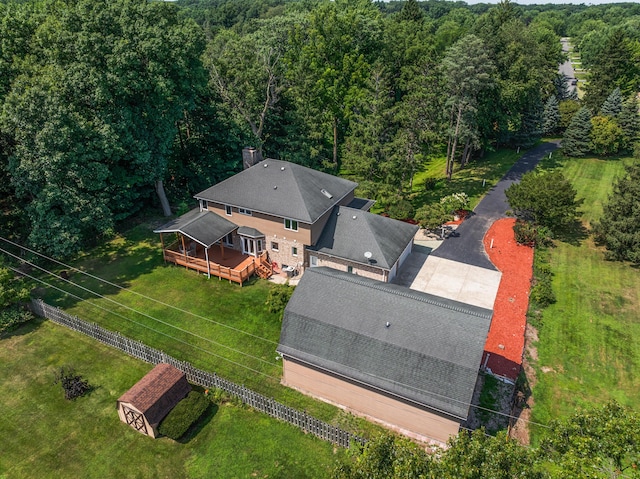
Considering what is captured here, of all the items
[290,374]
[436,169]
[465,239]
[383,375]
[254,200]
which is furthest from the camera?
[436,169]

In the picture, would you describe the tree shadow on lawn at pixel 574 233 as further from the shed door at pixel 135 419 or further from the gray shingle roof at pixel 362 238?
the shed door at pixel 135 419

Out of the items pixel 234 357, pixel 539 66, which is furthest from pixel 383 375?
pixel 539 66

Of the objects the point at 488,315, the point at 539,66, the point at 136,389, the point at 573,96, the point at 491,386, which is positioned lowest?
the point at 491,386

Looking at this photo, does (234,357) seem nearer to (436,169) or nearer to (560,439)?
(560,439)

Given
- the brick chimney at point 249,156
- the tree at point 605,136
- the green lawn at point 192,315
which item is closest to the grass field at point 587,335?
the green lawn at point 192,315

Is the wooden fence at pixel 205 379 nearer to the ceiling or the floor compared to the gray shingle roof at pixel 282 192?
nearer to the floor

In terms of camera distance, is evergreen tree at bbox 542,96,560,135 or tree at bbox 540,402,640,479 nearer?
tree at bbox 540,402,640,479

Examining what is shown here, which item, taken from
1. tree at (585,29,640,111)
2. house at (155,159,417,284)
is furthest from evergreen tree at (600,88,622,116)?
house at (155,159,417,284)

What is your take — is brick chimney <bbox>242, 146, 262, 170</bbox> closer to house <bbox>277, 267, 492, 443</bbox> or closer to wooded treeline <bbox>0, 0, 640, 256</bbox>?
wooded treeline <bbox>0, 0, 640, 256</bbox>
